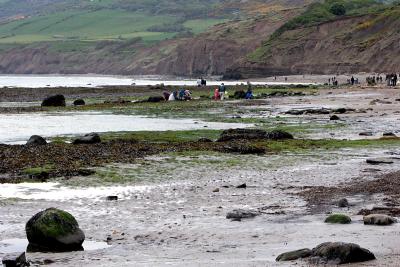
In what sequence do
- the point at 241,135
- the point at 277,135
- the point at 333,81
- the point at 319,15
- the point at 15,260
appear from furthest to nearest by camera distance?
the point at 319,15 → the point at 333,81 → the point at 277,135 → the point at 241,135 → the point at 15,260

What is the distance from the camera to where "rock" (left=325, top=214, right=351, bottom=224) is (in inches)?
703

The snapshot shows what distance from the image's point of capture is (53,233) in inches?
646

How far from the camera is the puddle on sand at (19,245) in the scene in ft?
53.5

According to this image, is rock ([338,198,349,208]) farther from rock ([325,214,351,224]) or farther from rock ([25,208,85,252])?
rock ([25,208,85,252])

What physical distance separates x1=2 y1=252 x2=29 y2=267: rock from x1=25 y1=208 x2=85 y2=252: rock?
1656 mm

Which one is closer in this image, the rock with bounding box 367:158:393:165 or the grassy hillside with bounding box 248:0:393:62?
the rock with bounding box 367:158:393:165

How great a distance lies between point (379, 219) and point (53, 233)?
260 inches

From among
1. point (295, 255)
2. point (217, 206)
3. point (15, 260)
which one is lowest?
point (217, 206)

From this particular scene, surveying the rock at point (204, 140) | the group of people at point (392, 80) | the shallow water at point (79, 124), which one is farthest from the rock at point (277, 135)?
the group of people at point (392, 80)

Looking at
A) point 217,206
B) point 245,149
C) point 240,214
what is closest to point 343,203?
point 240,214

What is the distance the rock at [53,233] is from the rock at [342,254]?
16.4 feet

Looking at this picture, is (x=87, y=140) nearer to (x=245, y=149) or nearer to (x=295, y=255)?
(x=245, y=149)

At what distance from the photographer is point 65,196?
2270 centimetres

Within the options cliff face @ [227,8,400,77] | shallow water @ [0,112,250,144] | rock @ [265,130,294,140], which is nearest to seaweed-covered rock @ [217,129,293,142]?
rock @ [265,130,294,140]
